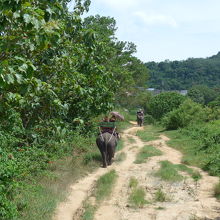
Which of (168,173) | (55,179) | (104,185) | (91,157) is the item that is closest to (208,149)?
(168,173)

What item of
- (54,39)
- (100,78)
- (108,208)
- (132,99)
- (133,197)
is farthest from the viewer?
(132,99)

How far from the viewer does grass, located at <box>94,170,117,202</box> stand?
28.5 feet

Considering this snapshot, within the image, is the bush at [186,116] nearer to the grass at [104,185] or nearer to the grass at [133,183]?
the grass at [104,185]

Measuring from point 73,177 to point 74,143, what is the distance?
261cm

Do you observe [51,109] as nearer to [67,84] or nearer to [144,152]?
[67,84]

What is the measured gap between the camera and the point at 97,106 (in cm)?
1304

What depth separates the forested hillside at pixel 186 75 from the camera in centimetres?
13925

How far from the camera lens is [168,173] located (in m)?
10.9

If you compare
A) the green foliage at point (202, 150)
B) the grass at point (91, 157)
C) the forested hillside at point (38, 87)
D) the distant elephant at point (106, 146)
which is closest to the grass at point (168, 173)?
the green foliage at point (202, 150)

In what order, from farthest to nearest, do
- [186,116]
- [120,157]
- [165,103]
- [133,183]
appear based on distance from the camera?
[165,103] → [186,116] → [120,157] → [133,183]

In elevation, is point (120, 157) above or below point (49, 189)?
below

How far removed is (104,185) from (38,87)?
4231 mm

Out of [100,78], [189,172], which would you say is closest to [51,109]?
[100,78]

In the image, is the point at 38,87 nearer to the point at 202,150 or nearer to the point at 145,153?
the point at 145,153
